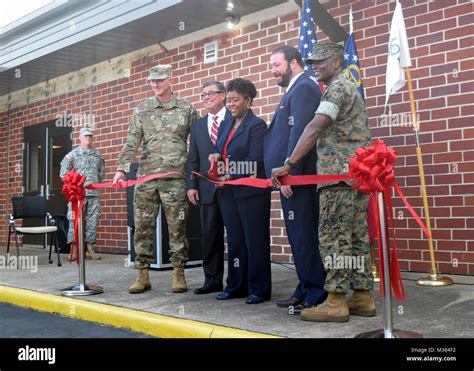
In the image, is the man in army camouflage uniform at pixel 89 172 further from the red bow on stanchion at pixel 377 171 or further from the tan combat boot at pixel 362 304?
the red bow on stanchion at pixel 377 171

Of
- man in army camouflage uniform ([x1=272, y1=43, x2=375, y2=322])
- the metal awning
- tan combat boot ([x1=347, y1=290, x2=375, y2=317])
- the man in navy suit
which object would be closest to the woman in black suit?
the man in navy suit

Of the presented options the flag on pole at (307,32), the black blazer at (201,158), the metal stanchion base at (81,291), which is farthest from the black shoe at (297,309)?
the flag on pole at (307,32)

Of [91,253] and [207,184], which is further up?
A: [207,184]

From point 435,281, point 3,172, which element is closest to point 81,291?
point 435,281

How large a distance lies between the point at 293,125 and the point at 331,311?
1.39m

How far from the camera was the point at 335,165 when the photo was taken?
3729 millimetres

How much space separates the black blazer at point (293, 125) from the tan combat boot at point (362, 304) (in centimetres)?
99

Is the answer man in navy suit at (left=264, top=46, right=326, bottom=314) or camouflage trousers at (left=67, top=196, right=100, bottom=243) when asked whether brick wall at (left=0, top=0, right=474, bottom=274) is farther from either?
camouflage trousers at (left=67, top=196, right=100, bottom=243)

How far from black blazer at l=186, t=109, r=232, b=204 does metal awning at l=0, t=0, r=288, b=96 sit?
2619 mm

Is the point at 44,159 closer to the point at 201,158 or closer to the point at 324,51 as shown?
the point at 201,158

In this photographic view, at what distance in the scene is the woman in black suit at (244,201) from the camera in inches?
177
